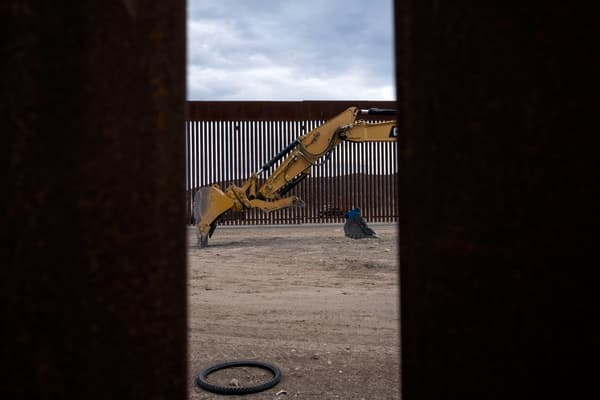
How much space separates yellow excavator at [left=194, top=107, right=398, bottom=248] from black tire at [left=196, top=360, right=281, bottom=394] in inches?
230

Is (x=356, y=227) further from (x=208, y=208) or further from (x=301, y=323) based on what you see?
(x=301, y=323)

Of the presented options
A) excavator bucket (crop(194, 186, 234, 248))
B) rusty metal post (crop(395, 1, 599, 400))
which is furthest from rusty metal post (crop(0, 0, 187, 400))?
excavator bucket (crop(194, 186, 234, 248))

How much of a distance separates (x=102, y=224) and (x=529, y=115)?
50 centimetres

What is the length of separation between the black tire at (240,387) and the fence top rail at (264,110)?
11.2m

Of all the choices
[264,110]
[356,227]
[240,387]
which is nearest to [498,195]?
[240,387]

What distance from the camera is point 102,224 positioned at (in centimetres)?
53

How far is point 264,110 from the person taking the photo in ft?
42.9

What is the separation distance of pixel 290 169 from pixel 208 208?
163 centimetres

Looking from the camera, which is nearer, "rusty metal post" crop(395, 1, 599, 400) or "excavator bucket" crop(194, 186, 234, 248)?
"rusty metal post" crop(395, 1, 599, 400)

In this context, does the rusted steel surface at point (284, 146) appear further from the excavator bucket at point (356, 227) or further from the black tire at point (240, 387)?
the black tire at point (240, 387)

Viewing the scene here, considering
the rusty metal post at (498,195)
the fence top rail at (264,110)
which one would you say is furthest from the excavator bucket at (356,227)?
the rusty metal post at (498,195)

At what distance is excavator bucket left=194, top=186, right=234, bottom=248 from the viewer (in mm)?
8000

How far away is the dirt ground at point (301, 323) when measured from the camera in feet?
6.95

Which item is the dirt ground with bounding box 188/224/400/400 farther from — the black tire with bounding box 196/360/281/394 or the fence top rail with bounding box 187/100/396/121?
the fence top rail with bounding box 187/100/396/121
